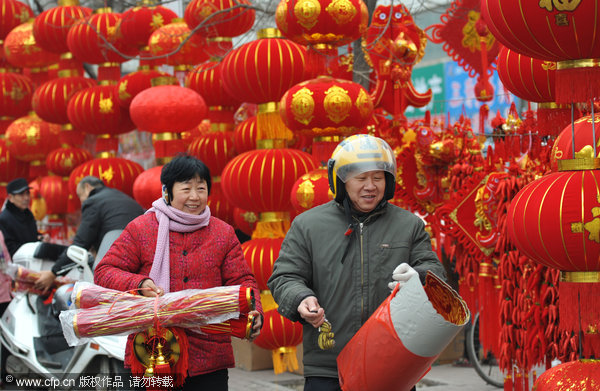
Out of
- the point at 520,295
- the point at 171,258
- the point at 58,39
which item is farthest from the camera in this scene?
the point at 58,39

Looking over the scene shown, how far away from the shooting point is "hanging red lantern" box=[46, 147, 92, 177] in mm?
9352

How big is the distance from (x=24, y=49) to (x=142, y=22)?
2.37 metres

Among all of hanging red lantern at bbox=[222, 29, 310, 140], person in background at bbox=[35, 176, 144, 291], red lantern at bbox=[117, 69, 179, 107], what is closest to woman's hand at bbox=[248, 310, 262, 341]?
person in background at bbox=[35, 176, 144, 291]

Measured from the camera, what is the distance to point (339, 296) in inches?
122

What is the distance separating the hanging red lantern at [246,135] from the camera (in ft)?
23.1

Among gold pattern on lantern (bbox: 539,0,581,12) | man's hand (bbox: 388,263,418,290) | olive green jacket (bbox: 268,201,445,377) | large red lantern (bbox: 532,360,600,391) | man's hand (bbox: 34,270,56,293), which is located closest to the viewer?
man's hand (bbox: 388,263,418,290)

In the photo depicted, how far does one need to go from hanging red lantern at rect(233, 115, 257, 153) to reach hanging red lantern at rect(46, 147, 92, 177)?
2.88 m

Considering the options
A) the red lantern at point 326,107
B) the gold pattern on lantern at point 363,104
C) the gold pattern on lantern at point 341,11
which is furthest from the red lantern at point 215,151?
the gold pattern on lantern at point 341,11

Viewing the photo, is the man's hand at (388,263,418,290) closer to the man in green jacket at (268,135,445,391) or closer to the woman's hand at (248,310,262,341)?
the man in green jacket at (268,135,445,391)

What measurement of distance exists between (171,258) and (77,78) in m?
6.34

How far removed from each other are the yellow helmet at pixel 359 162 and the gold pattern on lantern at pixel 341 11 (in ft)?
8.50

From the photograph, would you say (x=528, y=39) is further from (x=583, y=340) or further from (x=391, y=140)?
(x=391, y=140)

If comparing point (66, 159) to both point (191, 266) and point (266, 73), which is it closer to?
point (266, 73)


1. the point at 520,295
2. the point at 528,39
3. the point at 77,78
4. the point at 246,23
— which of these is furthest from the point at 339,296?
the point at 77,78
